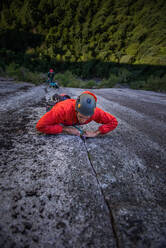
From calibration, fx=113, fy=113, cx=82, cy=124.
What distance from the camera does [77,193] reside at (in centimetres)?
90

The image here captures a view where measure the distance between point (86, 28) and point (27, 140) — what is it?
83.7 metres

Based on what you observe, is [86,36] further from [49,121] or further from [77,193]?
[77,193]

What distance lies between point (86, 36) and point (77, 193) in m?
78.9

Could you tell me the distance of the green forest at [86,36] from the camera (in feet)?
118

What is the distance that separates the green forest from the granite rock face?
975 inches

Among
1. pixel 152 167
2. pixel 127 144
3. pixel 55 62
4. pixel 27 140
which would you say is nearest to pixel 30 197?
pixel 27 140

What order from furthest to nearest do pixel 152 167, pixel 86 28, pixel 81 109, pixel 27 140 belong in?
pixel 86 28 < pixel 27 140 < pixel 152 167 < pixel 81 109

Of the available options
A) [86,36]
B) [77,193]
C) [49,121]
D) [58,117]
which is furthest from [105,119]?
[86,36]

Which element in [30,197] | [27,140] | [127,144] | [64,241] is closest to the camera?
[64,241]

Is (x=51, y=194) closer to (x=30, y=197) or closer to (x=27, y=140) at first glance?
(x=30, y=197)

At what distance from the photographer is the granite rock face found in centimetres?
66

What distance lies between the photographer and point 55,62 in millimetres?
48688

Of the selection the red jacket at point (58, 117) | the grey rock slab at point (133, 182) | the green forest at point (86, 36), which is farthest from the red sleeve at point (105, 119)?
the green forest at point (86, 36)

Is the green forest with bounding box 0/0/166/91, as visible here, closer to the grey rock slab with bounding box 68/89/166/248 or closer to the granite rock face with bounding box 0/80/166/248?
the grey rock slab with bounding box 68/89/166/248
